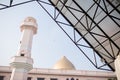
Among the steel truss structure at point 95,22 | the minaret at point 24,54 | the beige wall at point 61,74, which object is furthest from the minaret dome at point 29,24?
the steel truss structure at point 95,22

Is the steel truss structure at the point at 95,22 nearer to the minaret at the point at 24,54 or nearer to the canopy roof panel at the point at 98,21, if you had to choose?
the canopy roof panel at the point at 98,21

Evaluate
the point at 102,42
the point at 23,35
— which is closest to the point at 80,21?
the point at 102,42

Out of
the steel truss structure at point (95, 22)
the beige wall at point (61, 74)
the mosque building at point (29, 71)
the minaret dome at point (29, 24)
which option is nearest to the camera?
the steel truss structure at point (95, 22)

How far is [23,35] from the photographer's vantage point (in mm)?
28578

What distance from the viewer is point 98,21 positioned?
9.34 metres

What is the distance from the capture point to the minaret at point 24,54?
Result: 2388 cm

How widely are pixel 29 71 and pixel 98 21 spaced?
24941mm

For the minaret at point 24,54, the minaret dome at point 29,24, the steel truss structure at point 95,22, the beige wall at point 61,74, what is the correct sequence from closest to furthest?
1. the steel truss structure at point 95,22
2. the minaret at point 24,54
3. the minaret dome at point 29,24
4. the beige wall at point 61,74

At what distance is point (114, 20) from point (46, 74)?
85.0ft

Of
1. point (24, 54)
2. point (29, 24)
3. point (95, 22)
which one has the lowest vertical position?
point (95, 22)

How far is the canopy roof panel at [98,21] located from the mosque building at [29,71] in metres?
15.3

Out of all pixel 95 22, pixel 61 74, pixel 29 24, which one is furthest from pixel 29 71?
pixel 95 22

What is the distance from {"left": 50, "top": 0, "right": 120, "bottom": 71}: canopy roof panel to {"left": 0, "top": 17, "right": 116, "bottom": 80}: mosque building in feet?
50.3

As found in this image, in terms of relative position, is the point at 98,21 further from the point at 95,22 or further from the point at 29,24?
the point at 29,24
